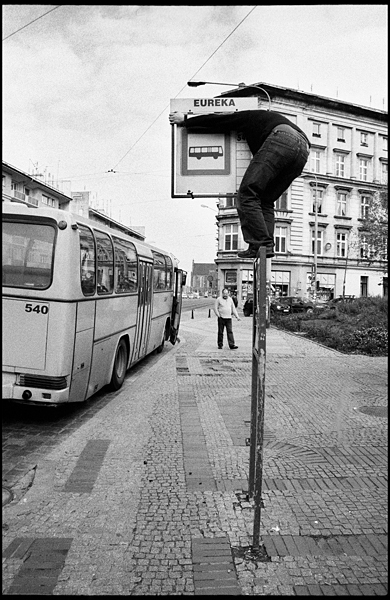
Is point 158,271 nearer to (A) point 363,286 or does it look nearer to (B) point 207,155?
(B) point 207,155

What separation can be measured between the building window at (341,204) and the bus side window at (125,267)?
5.20m

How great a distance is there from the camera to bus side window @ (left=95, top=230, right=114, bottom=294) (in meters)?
6.15

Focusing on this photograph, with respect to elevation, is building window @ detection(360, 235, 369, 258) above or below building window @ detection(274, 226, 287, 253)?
below

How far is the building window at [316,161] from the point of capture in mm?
2311

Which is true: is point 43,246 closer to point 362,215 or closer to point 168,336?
point 362,215

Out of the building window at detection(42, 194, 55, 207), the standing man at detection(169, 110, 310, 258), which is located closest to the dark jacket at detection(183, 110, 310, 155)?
the standing man at detection(169, 110, 310, 258)

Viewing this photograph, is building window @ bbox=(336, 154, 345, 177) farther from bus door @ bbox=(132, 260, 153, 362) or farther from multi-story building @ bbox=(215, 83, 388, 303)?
bus door @ bbox=(132, 260, 153, 362)

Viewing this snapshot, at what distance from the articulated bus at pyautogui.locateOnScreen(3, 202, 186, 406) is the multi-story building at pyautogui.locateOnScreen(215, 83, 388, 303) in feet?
7.19

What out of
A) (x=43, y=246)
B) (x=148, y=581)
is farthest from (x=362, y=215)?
(x=43, y=246)

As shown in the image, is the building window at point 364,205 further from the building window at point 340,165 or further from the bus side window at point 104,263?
the bus side window at point 104,263

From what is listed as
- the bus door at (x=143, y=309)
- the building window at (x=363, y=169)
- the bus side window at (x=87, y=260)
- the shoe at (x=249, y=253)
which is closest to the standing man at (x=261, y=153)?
the shoe at (x=249, y=253)

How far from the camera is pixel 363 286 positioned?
5.37 ft

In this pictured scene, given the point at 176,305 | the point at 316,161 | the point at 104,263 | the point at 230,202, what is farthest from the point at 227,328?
the point at 316,161

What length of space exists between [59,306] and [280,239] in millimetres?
2865
